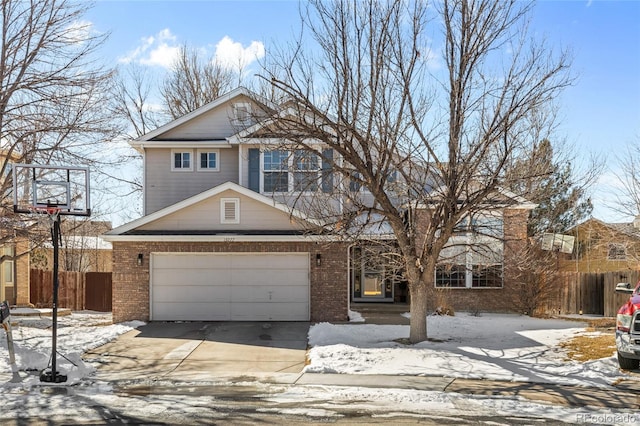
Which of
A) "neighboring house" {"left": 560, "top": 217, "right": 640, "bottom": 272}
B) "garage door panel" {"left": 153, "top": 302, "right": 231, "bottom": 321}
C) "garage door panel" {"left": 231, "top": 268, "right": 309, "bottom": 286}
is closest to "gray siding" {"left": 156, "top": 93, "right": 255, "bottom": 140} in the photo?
"garage door panel" {"left": 231, "top": 268, "right": 309, "bottom": 286}

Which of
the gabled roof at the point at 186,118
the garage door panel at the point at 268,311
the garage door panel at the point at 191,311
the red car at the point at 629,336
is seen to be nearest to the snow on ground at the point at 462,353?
the red car at the point at 629,336

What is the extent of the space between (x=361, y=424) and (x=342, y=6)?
336 inches

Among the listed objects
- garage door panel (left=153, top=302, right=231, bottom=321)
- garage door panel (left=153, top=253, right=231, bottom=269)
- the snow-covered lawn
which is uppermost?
garage door panel (left=153, top=253, right=231, bottom=269)

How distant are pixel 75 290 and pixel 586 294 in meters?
21.2

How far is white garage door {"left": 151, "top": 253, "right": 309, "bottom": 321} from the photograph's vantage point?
18141 mm

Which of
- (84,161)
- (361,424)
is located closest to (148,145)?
(84,161)

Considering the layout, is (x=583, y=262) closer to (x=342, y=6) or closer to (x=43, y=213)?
(x=342, y=6)

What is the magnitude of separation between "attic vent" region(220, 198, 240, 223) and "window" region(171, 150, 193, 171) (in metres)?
4.48

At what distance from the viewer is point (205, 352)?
13.8 m

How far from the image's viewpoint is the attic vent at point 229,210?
59.8 ft

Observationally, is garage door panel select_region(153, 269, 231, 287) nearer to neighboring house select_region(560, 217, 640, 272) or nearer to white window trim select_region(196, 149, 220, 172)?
white window trim select_region(196, 149, 220, 172)

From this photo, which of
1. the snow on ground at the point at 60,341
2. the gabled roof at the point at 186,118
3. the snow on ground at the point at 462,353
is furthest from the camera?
the gabled roof at the point at 186,118

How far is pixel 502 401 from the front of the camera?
366 inches

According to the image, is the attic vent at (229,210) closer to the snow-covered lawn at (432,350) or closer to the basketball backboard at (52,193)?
the snow-covered lawn at (432,350)
